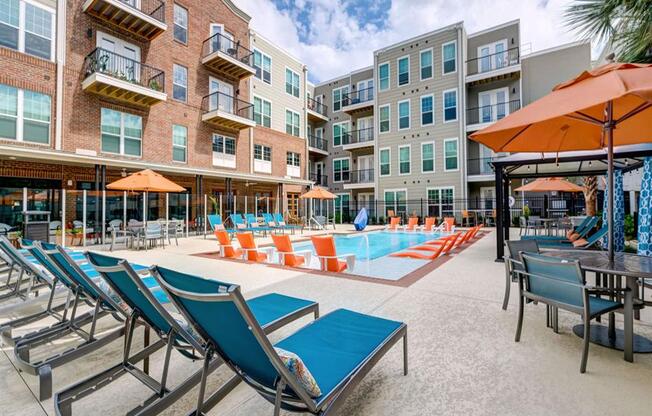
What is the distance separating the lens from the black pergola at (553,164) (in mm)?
6250

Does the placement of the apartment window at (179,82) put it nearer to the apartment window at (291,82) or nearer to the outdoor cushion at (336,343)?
the apartment window at (291,82)

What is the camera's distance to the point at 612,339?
3.07 m

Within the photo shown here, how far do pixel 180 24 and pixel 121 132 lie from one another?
23.1ft

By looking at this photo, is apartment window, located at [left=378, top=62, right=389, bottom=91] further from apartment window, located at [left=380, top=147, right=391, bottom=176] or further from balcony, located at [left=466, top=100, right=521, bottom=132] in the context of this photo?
balcony, located at [left=466, top=100, right=521, bottom=132]

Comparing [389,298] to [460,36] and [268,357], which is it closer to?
[268,357]

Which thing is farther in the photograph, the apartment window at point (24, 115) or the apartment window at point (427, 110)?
the apartment window at point (427, 110)

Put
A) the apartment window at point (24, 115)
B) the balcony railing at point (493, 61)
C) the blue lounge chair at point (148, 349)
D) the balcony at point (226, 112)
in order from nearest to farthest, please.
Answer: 1. the blue lounge chair at point (148, 349)
2. the apartment window at point (24, 115)
3. the balcony at point (226, 112)
4. the balcony railing at point (493, 61)

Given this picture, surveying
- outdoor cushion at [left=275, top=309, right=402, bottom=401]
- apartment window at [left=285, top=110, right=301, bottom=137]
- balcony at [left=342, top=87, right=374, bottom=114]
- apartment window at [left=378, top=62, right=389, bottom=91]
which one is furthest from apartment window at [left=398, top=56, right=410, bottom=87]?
outdoor cushion at [left=275, top=309, right=402, bottom=401]

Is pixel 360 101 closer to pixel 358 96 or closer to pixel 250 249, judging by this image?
pixel 358 96

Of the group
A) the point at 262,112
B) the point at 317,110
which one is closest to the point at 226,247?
the point at 262,112

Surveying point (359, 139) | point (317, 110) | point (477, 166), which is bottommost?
point (477, 166)

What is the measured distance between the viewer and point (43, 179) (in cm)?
1189

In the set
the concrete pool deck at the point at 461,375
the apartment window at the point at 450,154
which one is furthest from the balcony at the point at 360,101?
the concrete pool deck at the point at 461,375

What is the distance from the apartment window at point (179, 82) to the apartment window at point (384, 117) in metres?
13.9
